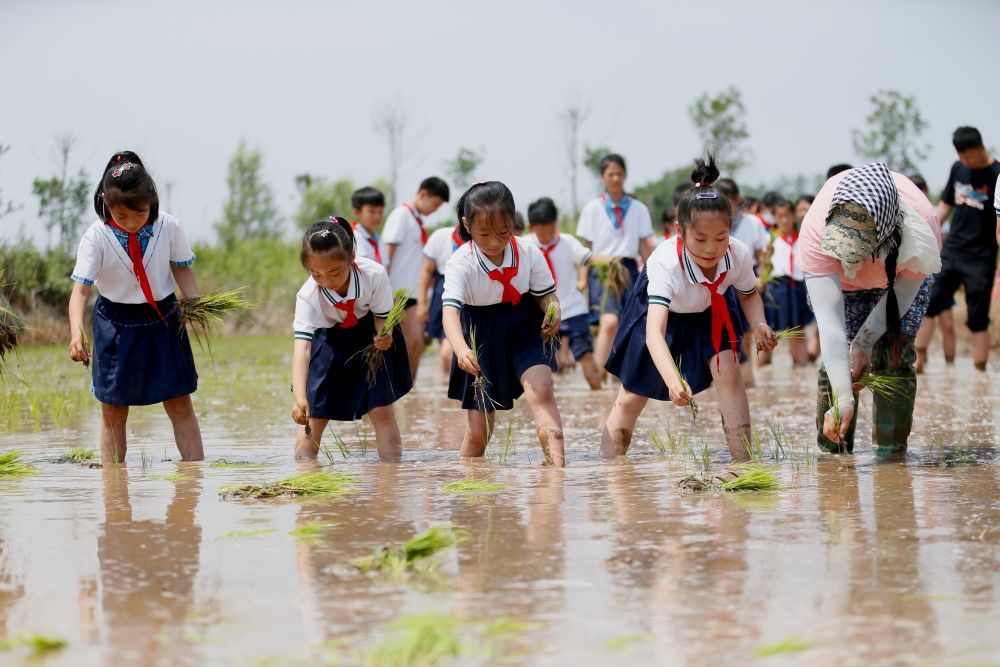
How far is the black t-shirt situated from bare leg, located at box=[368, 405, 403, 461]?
19.0 feet

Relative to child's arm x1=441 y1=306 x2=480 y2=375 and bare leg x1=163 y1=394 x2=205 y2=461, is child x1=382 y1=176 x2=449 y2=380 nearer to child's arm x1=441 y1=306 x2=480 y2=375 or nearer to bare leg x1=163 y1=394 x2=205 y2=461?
bare leg x1=163 y1=394 x2=205 y2=461

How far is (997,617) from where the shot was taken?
2.86 meters

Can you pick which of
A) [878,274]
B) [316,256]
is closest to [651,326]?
[878,274]

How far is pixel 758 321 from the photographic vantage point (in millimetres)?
5805

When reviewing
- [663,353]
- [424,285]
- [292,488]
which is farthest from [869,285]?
[424,285]

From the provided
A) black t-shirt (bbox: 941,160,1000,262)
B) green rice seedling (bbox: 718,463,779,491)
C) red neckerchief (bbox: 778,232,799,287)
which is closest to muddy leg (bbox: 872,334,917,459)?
green rice seedling (bbox: 718,463,779,491)

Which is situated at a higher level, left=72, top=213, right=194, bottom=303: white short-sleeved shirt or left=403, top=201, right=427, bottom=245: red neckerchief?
left=403, top=201, right=427, bottom=245: red neckerchief

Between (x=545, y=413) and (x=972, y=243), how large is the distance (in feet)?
20.6

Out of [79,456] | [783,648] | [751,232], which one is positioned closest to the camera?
[783,648]

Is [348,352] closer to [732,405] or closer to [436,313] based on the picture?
[732,405]

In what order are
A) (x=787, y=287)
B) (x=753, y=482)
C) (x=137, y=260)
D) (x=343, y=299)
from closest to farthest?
(x=753, y=482) < (x=137, y=260) < (x=343, y=299) < (x=787, y=287)

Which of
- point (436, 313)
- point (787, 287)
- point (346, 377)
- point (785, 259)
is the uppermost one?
point (785, 259)

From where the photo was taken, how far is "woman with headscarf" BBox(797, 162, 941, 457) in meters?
5.31

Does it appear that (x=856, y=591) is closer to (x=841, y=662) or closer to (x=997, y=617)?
(x=997, y=617)
